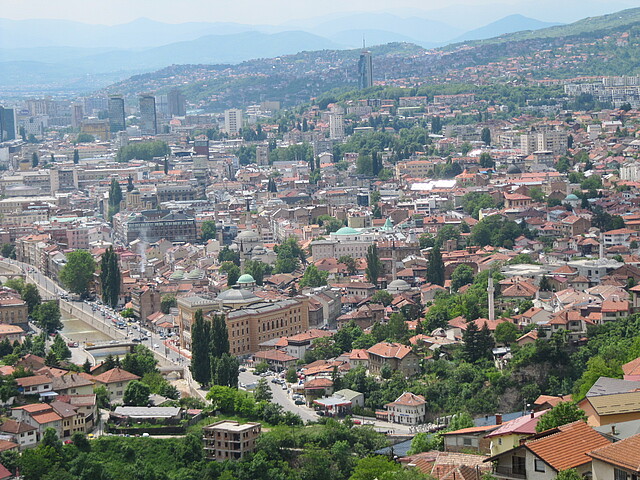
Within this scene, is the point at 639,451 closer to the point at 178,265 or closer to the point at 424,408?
the point at 424,408

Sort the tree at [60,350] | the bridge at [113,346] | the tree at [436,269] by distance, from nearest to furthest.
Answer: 1. the tree at [60,350]
2. the bridge at [113,346]
3. the tree at [436,269]

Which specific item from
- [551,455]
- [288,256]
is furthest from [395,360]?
[551,455]

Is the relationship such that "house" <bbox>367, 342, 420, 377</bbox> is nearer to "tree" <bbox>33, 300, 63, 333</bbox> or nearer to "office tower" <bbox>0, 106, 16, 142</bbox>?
"tree" <bbox>33, 300, 63, 333</bbox>

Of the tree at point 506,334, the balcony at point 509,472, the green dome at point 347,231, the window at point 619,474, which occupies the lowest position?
the tree at point 506,334

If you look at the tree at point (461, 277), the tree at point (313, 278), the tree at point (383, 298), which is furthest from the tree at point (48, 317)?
the tree at point (461, 277)

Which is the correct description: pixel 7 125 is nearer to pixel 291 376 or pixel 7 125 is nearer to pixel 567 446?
pixel 291 376

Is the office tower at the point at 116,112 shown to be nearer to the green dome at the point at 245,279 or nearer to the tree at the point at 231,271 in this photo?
the tree at the point at 231,271
